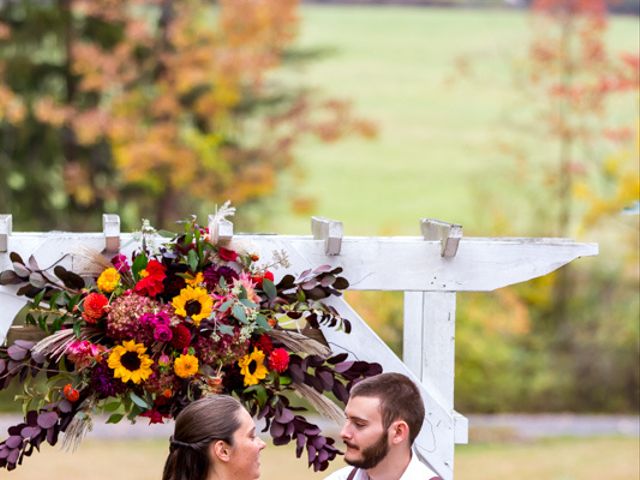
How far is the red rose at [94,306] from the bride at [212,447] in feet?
1.98

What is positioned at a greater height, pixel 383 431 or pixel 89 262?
pixel 89 262

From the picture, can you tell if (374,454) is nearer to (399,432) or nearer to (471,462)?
(399,432)

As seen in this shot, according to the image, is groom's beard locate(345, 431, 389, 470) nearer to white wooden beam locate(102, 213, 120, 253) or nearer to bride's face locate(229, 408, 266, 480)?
bride's face locate(229, 408, 266, 480)

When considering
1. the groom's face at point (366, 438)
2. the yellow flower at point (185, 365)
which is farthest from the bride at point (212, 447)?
the yellow flower at point (185, 365)

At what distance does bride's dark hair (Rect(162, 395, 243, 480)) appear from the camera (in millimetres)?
2957

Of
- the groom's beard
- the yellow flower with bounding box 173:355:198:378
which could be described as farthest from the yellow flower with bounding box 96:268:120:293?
the groom's beard

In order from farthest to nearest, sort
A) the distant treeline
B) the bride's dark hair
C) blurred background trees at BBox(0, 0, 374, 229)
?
the distant treeline < blurred background trees at BBox(0, 0, 374, 229) < the bride's dark hair

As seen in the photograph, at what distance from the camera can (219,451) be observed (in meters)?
2.96

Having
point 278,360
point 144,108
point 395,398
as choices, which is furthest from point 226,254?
point 144,108

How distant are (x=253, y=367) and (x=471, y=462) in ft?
26.2

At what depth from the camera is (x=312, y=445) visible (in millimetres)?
3660

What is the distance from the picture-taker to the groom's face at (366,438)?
3.14m

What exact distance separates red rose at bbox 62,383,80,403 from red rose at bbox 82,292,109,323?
0.19m

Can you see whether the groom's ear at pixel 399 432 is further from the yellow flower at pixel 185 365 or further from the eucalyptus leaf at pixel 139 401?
the eucalyptus leaf at pixel 139 401
